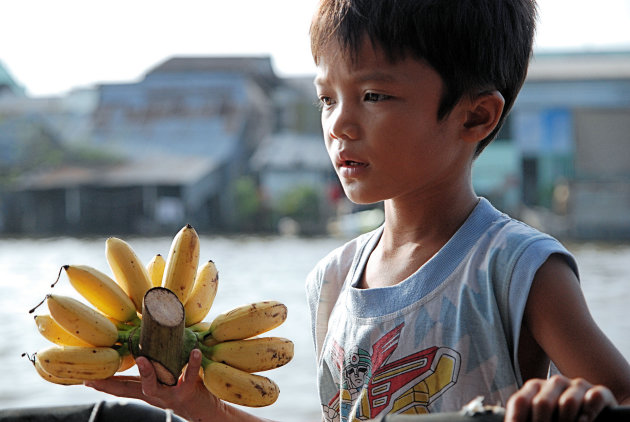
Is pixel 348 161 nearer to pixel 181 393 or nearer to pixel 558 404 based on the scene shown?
pixel 181 393

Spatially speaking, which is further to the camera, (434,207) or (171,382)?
(434,207)

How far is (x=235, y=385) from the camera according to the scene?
0.88m

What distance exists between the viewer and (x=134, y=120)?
69.4ft

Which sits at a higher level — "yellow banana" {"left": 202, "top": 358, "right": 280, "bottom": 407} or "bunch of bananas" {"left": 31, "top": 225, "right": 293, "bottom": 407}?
"bunch of bananas" {"left": 31, "top": 225, "right": 293, "bottom": 407}

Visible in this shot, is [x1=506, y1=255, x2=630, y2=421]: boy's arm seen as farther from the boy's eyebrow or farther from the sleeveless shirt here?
the boy's eyebrow

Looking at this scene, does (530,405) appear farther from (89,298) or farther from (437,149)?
(89,298)

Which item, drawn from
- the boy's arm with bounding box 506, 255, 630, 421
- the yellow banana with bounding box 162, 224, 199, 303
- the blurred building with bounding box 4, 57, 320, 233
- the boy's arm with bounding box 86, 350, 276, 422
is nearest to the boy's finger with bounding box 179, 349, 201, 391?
the boy's arm with bounding box 86, 350, 276, 422

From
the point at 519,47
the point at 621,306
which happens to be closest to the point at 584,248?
the point at 621,306

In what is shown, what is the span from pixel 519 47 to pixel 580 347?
0.35 meters

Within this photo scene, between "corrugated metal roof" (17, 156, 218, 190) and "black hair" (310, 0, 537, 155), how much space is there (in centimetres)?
1876

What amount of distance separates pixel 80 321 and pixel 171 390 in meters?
0.12

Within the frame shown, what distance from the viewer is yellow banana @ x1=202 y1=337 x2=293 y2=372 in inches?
36.0

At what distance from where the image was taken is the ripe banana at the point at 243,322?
3.02 ft

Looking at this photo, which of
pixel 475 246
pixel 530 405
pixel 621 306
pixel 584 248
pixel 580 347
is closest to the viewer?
pixel 530 405
